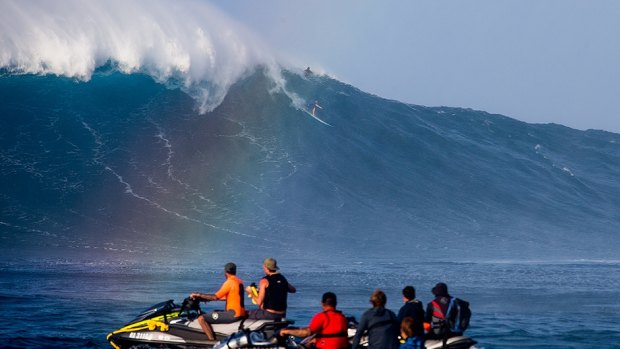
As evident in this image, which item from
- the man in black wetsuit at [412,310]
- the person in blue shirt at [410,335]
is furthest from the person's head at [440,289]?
the person in blue shirt at [410,335]

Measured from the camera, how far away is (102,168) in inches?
1449

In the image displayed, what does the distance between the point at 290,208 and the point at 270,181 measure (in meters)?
2.66

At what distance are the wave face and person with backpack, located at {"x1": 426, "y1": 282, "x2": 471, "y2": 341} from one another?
17884mm

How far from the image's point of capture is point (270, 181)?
39969 mm

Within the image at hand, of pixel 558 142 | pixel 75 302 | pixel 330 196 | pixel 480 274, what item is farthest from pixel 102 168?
pixel 558 142

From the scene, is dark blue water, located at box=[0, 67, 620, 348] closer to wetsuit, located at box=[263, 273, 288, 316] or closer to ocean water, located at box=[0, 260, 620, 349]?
ocean water, located at box=[0, 260, 620, 349]

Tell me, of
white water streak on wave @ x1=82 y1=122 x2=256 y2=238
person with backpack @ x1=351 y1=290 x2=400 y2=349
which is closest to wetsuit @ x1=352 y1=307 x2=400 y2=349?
person with backpack @ x1=351 y1=290 x2=400 y2=349

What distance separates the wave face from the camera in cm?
3288

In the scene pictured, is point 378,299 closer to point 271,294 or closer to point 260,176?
point 271,294

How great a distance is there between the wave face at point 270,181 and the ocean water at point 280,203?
0.38 ft

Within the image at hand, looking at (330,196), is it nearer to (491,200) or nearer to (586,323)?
(491,200)

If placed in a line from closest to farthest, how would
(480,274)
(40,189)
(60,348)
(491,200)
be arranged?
(60,348) < (480,274) < (40,189) < (491,200)

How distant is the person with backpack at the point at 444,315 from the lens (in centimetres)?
1188

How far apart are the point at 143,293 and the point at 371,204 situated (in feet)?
71.0
